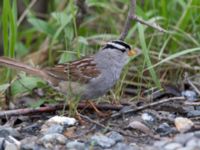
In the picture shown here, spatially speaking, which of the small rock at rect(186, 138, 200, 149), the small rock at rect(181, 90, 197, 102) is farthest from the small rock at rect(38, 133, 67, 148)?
the small rock at rect(181, 90, 197, 102)

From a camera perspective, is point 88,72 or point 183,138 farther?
point 88,72

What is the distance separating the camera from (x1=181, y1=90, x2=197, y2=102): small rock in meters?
5.16

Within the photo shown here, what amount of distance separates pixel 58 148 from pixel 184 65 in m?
1.89

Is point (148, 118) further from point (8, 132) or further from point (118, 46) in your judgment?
point (8, 132)

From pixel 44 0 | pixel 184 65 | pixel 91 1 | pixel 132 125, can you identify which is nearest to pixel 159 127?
pixel 132 125

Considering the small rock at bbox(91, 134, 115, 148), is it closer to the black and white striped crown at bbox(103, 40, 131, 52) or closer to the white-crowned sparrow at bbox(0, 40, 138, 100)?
the white-crowned sparrow at bbox(0, 40, 138, 100)

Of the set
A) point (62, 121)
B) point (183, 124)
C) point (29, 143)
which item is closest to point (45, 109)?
point (62, 121)

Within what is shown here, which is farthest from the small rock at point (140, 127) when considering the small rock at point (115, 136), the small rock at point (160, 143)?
the small rock at point (160, 143)

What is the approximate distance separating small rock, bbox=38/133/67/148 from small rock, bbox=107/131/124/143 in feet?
0.95

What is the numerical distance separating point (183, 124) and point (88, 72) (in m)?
0.83

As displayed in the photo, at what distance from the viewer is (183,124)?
4395 mm

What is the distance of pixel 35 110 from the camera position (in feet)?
15.8

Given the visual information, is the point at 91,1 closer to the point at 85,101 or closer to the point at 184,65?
the point at 184,65

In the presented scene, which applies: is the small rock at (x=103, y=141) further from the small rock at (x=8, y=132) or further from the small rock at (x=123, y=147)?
the small rock at (x=8, y=132)
